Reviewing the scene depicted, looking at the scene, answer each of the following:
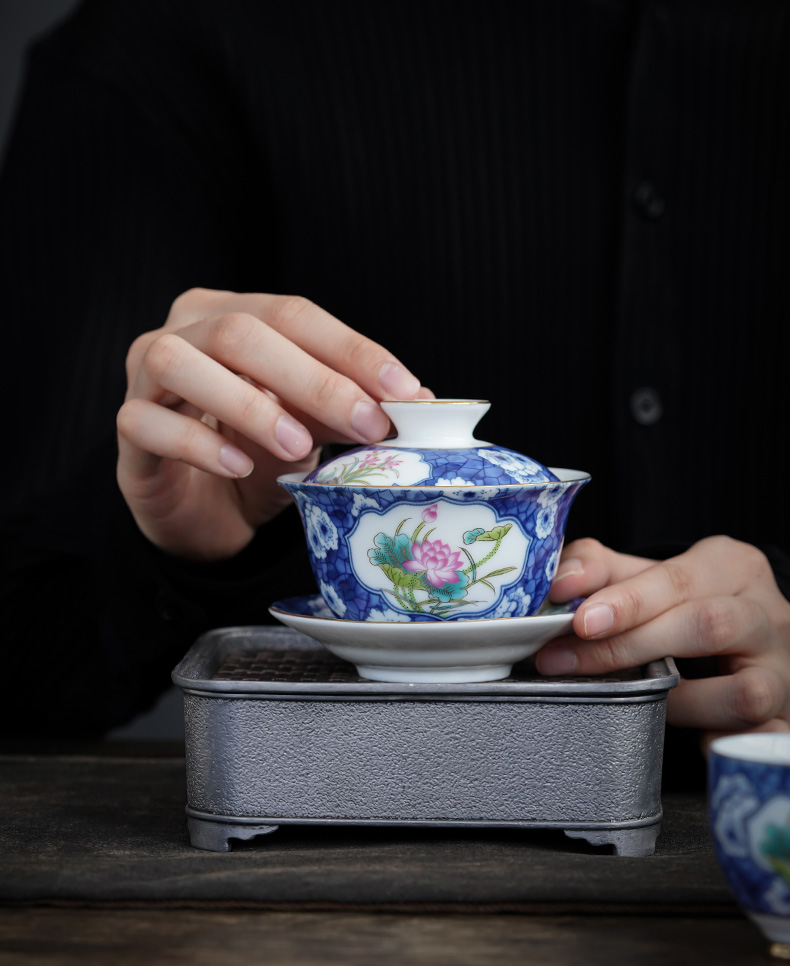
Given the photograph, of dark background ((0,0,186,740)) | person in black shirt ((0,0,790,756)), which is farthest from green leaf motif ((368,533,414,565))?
dark background ((0,0,186,740))

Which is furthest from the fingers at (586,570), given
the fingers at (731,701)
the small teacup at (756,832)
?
the small teacup at (756,832)

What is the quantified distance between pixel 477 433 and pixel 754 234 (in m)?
0.47

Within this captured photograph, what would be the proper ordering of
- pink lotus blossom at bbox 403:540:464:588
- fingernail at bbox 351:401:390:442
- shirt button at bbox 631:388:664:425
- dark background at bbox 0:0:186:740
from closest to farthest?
pink lotus blossom at bbox 403:540:464:588
fingernail at bbox 351:401:390:442
shirt button at bbox 631:388:664:425
dark background at bbox 0:0:186:740

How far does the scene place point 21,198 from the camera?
160cm

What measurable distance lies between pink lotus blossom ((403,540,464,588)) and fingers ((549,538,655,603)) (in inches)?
6.3

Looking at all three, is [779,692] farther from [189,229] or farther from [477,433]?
[189,229]

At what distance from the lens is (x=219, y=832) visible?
0.73 metres

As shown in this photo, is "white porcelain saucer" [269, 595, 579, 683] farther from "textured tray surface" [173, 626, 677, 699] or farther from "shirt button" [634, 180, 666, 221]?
"shirt button" [634, 180, 666, 221]

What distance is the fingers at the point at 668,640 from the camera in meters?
0.79

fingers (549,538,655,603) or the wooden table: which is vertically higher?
fingers (549,538,655,603)

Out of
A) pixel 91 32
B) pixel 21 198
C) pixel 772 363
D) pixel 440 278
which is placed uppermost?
pixel 91 32

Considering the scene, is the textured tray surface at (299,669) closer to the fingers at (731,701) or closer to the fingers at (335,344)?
the fingers at (731,701)

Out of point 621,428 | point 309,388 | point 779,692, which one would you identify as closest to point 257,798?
point 309,388

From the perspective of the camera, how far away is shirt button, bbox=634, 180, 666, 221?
1426 mm
